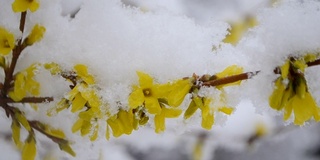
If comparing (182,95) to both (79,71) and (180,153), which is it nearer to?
(79,71)

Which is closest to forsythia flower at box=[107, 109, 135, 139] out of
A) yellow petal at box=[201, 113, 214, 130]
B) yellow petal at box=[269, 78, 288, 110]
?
yellow petal at box=[201, 113, 214, 130]

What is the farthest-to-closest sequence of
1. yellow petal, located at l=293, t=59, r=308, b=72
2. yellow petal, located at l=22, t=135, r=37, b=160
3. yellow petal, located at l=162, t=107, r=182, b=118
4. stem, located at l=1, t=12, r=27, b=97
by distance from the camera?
1. yellow petal, located at l=22, t=135, r=37, b=160
2. stem, located at l=1, t=12, r=27, b=97
3. yellow petal, located at l=162, t=107, r=182, b=118
4. yellow petal, located at l=293, t=59, r=308, b=72

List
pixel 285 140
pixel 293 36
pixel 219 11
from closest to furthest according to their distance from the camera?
pixel 293 36 < pixel 219 11 < pixel 285 140

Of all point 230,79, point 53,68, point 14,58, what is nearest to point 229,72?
point 230,79

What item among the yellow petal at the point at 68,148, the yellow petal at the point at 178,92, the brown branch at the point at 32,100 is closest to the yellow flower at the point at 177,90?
the yellow petal at the point at 178,92

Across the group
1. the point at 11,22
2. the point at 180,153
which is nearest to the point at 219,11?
the point at 180,153

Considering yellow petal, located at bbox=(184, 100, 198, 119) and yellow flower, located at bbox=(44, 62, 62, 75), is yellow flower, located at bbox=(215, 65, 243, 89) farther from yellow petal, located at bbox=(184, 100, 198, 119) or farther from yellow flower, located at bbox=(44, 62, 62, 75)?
yellow flower, located at bbox=(44, 62, 62, 75)

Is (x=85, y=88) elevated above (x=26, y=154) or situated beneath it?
elevated above
